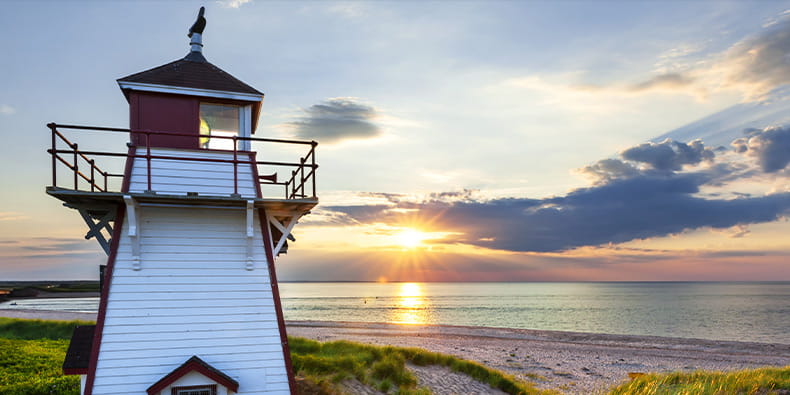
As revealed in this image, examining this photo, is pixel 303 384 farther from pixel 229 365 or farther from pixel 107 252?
pixel 107 252

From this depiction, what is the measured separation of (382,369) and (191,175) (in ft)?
35.9

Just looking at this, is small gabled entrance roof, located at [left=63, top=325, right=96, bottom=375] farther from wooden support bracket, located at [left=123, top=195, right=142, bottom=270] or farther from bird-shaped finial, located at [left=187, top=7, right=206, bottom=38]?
bird-shaped finial, located at [left=187, top=7, right=206, bottom=38]

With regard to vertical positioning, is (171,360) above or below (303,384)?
above

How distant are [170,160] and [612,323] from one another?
67.7m

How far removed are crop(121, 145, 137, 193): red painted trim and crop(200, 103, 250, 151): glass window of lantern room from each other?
143 cm

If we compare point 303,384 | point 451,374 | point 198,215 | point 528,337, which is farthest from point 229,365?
point 528,337

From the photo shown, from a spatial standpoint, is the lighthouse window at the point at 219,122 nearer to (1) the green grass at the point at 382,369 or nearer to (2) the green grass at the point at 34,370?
(1) the green grass at the point at 382,369

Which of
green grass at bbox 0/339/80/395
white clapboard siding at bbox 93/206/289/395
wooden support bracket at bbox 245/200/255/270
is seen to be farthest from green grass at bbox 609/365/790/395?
green grass at bbox 0/339/80/395

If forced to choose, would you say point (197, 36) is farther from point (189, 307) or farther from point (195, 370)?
point (195, 370)

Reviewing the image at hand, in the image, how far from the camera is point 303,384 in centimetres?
1391

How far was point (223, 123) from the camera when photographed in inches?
424

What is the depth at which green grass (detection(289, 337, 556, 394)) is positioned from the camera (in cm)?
1589

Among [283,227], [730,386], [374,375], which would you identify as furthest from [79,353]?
[730,386]

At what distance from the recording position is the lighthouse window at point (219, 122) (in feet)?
34.5
